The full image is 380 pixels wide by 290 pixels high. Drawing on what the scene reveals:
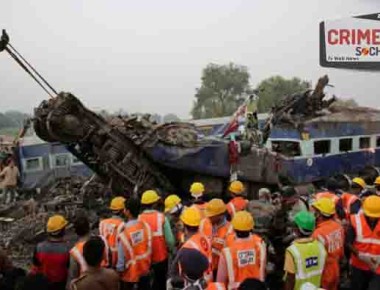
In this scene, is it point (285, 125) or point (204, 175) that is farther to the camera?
point (285, 125)

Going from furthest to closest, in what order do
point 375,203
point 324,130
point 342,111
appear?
point 342,111, point 324,130, point 375,203

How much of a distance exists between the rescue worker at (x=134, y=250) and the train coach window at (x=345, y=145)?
32.1 feet

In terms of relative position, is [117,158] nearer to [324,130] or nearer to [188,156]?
[188,156]

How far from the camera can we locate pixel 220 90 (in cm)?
4825

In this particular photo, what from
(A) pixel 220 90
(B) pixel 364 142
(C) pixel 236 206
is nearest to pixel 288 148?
(B) pixel 364 142

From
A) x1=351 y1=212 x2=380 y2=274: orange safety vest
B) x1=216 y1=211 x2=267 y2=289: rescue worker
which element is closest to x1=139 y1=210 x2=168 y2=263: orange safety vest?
x1=216 y1=211 x2=267 y2=289: rescue worker

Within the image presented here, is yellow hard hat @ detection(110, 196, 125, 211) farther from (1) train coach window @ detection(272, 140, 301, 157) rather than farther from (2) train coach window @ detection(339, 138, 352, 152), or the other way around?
(2) train coach window @ detection(339, 138, 352, 152)

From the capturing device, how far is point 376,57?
20.0m

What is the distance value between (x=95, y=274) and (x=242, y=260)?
117cm

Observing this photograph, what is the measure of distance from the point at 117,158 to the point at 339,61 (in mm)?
13794

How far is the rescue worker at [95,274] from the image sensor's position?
3361 millimetres

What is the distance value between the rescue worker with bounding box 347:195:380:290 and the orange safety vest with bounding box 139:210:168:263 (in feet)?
6.08

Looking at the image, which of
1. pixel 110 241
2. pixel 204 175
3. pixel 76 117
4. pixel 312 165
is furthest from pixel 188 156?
pixel 110 241

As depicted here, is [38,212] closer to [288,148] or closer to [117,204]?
[117,204]
